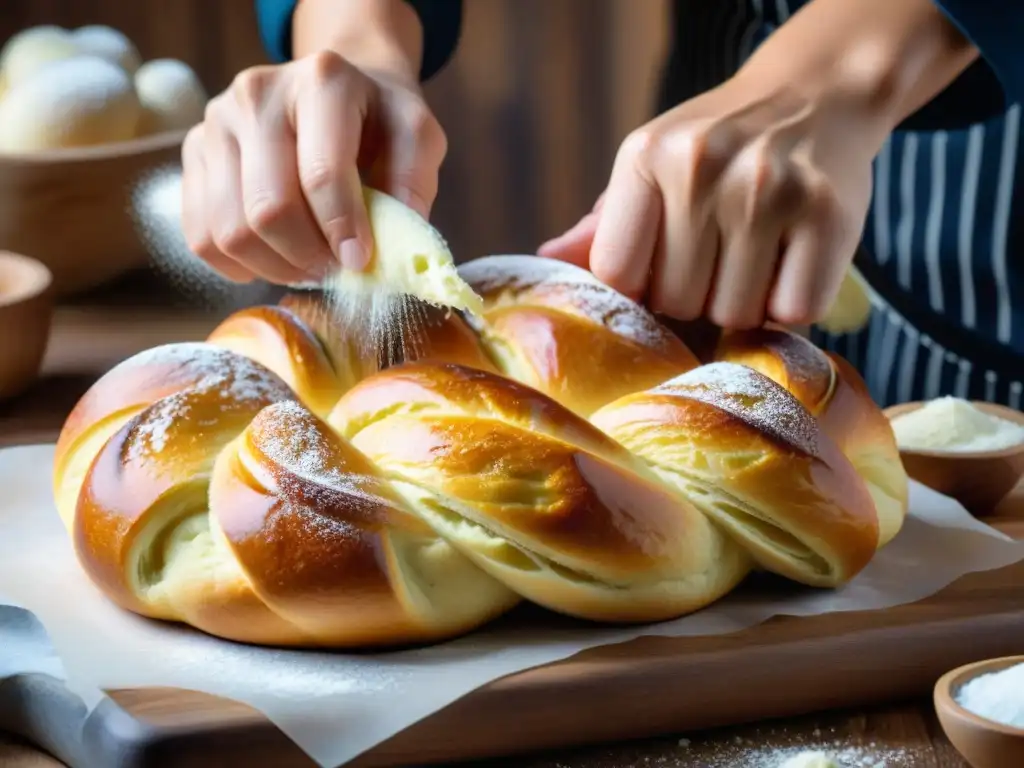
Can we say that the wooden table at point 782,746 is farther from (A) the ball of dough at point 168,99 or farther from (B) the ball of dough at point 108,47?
(B) the ball of dough at point 108,47

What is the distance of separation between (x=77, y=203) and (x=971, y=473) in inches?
38.2

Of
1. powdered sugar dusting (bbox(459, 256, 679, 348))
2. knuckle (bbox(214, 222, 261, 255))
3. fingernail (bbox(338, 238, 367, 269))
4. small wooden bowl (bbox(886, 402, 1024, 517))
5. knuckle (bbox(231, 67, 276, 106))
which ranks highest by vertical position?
knuckle (bbox(231, 67, 276, 106))

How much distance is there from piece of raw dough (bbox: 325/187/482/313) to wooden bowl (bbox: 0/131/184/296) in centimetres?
62

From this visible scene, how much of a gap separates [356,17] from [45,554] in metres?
0.59

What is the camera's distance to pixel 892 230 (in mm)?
1456

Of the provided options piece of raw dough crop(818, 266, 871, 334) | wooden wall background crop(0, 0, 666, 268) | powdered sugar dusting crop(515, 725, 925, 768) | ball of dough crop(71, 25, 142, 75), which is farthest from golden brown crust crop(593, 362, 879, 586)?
wooden wall background crop(0, 0, 666, 268)

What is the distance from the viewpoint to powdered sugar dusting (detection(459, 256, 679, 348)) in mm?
939

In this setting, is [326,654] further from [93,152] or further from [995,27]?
[93,152]

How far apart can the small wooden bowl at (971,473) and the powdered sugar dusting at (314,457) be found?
47 cm

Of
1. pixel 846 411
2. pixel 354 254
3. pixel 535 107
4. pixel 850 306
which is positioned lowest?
pixel 535 107

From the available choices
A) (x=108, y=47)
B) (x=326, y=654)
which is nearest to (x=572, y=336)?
(x=326, y=654)

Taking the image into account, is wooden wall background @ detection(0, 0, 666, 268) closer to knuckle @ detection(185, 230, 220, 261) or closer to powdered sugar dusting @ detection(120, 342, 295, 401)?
knuckle @ detection(185, 230, 220, 261)

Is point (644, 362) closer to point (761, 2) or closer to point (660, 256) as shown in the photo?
point (660, 256)

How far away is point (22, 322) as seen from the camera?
1.23m
